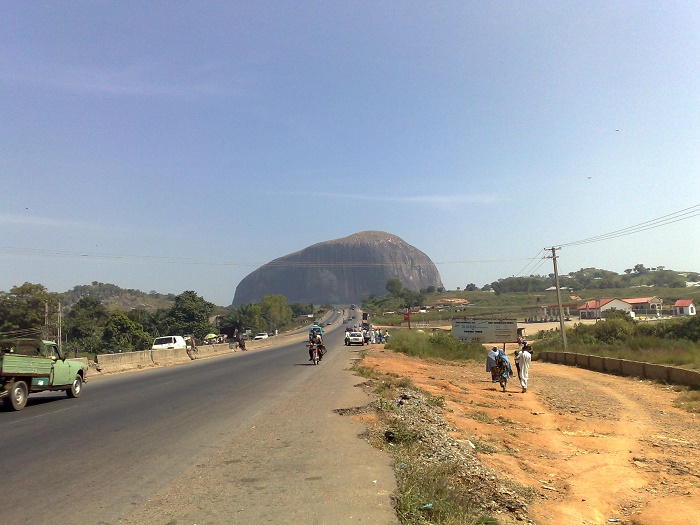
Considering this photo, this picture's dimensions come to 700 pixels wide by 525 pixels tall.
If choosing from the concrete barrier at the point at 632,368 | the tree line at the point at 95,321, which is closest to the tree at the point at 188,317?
the tree line at the point at 95,321

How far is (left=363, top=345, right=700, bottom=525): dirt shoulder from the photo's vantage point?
26.6ft

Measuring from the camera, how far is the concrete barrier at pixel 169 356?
36.1 m

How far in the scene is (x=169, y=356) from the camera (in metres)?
38.1

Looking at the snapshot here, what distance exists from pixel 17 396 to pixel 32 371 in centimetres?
80

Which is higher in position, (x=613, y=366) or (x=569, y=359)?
(x=613, y=366)

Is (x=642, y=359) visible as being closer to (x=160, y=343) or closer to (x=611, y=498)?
(x=611, y=498)

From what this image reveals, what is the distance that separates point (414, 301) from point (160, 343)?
156 meters

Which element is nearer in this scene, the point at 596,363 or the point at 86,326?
the point at 596,363

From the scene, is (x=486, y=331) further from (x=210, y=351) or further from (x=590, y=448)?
(x=590, y=448)

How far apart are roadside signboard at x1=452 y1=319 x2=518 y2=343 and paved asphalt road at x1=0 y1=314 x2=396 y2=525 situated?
89.0 feet

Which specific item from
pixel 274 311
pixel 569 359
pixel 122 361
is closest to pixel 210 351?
pixel 122 361

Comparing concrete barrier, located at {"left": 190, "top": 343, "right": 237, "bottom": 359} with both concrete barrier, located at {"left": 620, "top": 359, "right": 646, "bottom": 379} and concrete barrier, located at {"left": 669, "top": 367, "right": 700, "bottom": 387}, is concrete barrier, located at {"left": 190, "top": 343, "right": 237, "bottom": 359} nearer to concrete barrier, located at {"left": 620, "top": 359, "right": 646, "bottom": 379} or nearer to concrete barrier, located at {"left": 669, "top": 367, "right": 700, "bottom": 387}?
concrete barrier, located at {"left": 620, "top": 359, "right": 646, "bottom": 379}

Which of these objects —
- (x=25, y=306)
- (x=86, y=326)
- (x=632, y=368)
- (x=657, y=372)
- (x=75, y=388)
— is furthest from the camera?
(x=86, y=326)

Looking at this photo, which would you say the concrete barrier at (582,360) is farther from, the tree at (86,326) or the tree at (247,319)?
the tree at (247,319)
